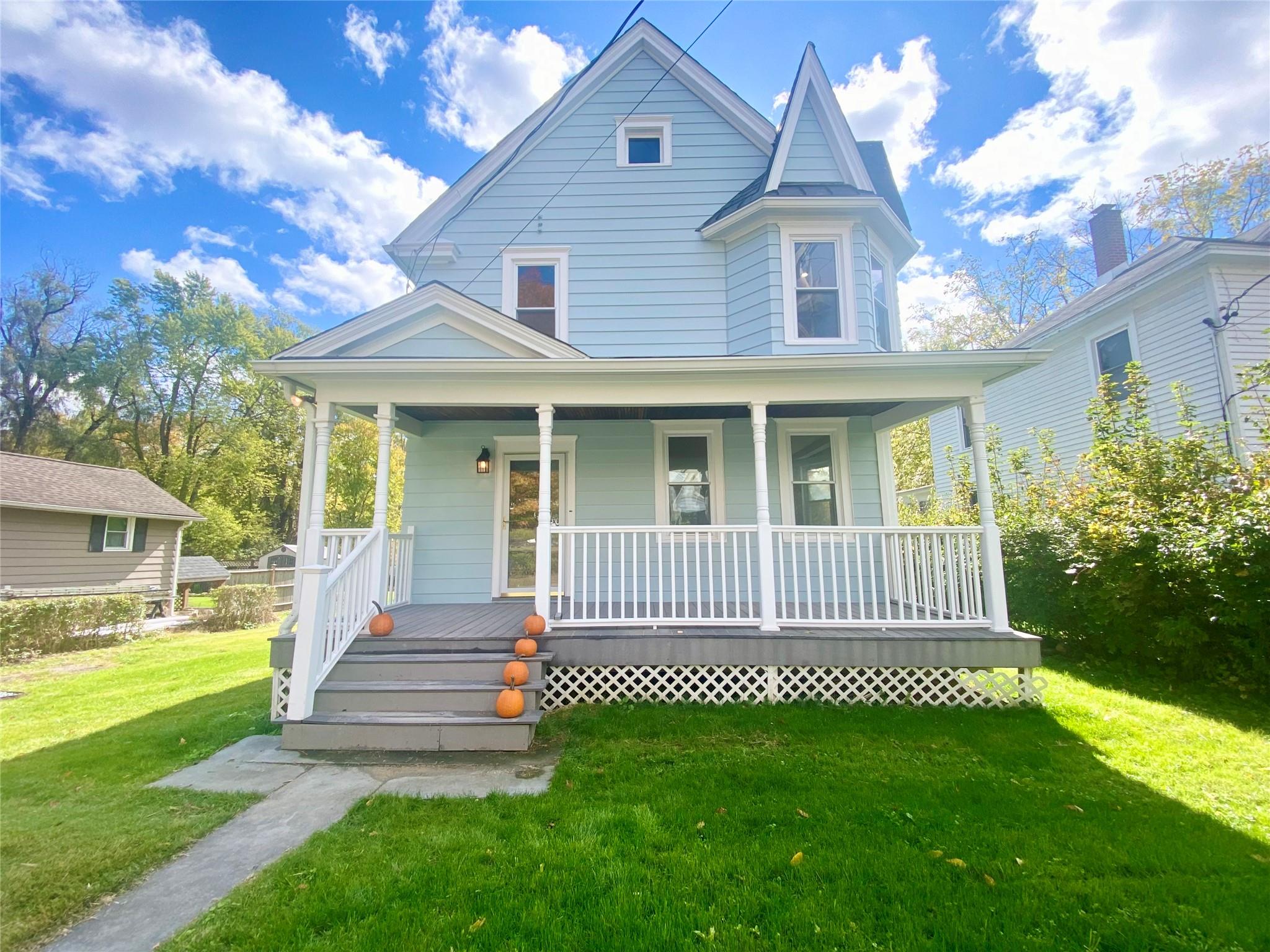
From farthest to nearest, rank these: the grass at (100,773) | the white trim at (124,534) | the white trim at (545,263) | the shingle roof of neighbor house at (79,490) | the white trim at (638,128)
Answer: the white trim at (124,534) → the shingle roof of neighbor house at (79,490) → the white trim at (638,128) → the white trim at (545,263) → the grass at (100,773)

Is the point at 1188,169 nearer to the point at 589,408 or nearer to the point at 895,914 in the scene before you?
A: the point at 589,408

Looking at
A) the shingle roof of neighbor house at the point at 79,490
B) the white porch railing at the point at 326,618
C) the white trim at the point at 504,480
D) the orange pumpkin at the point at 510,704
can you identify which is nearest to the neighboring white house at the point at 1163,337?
the white trim at the point at 504,480

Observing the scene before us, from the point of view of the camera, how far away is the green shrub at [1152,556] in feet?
15.4

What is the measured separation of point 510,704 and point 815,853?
2.42 m

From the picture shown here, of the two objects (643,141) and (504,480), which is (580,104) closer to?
(643,141)

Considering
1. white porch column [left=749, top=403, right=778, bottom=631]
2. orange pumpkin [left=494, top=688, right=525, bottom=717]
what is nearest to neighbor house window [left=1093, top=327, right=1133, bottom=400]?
white porch column [left=749, top=403, right=778, bottom=631]

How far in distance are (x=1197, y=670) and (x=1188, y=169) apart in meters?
17.8

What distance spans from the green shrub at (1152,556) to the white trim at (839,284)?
3.65 metres

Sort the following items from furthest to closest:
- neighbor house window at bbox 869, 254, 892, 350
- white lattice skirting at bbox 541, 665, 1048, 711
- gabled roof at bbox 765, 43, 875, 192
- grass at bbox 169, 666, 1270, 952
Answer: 1. neighbor house window at bbox 869, 254, 892, 350
2. gabled roof at bbox 765, 43, 875, 192
3. white lattice skirting at bbox 541, 665, 1048, 711
4. grass at bbox 169, 666, 1270, 952

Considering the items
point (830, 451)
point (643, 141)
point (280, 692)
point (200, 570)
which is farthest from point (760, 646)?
point (200, 570)

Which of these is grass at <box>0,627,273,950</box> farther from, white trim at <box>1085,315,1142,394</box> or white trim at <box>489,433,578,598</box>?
white trim at <box>1085,315,1142,394</box>

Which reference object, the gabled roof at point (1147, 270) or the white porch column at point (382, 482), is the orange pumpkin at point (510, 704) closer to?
the white porch column at point (382, 482)

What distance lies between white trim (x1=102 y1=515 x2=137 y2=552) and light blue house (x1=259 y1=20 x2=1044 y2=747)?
11391mm

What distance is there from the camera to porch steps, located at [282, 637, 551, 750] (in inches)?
161
